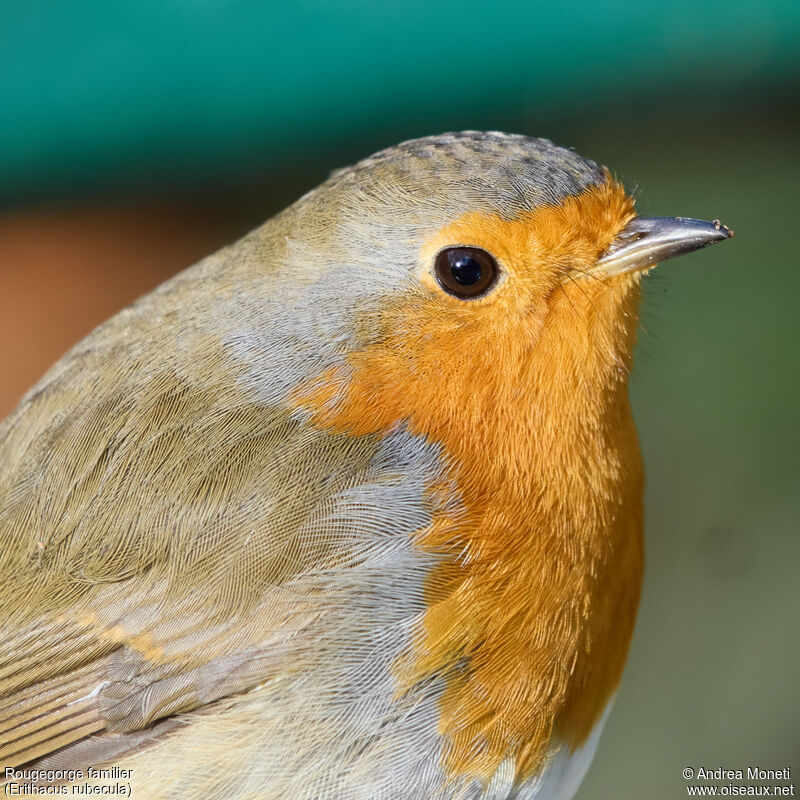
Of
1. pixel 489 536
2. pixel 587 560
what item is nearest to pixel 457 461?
pixel 489 536

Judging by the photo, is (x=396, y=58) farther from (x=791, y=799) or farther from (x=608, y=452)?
(x=791, y=799)
